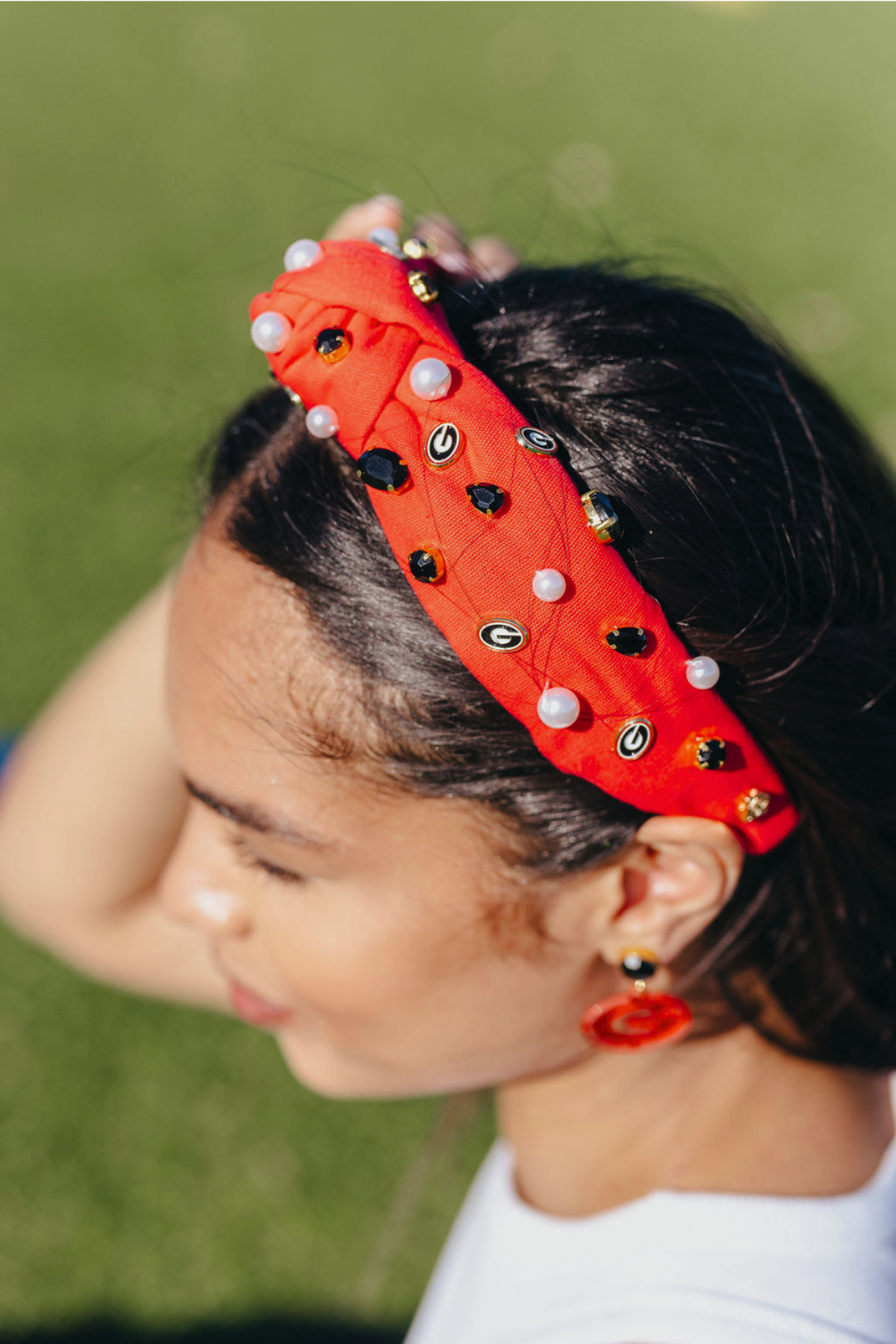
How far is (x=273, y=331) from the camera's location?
1.49m

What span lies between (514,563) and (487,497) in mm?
84

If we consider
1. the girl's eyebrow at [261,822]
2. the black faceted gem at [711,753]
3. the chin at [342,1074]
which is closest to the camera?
the black faceted gem at [711,753]

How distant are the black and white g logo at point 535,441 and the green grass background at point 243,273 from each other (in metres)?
0.69

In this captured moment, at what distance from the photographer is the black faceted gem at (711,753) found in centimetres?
141

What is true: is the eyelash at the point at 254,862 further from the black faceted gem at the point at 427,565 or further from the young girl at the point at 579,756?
the black faceted gem at the point at 427,565

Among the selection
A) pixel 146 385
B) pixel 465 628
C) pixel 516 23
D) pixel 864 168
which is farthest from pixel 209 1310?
pixel 516 23

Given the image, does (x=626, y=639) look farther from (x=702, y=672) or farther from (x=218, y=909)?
(x=218, y=909)

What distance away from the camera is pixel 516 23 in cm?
866

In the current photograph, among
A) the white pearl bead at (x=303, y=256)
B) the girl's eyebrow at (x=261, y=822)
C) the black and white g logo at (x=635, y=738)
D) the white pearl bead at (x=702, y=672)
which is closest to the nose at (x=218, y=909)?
the girl's eyebrow at (x=261, y=822)

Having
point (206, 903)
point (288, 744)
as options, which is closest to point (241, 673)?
point (288, 744)

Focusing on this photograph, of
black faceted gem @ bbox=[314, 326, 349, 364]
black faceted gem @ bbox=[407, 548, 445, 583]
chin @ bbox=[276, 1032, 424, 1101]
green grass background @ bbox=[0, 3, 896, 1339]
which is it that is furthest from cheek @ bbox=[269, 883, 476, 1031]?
green grass background @ bbox=[0, 3, 896, 1339]

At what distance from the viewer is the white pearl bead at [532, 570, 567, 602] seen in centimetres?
130

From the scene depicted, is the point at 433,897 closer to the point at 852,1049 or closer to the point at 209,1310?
the point at 852,1049

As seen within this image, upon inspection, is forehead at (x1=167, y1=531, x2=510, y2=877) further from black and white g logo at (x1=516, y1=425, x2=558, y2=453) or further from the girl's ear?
black and white g logo at (x1=516, y1=425, x2=558, y2=453)
